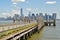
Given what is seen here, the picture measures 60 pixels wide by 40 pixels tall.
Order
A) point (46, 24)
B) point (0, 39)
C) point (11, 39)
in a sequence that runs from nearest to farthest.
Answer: point (0, 39) < point (11, 39) < point (46, 24)

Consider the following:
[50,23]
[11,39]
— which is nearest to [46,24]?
[50,23]

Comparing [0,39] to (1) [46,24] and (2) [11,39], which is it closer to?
(2) [11,39]

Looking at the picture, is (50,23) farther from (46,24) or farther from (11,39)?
(11,39)

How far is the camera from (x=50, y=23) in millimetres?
152500

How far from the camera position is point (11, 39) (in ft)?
97.9

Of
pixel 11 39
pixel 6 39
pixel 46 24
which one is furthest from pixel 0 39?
pixel 46 24

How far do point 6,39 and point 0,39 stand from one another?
2.74 ft

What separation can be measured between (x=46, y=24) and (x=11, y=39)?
121 meters

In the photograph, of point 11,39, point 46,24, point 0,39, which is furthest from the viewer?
point 46,24

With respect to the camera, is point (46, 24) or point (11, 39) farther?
point (46, 24)

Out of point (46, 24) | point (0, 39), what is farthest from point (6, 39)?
point (46, 24)

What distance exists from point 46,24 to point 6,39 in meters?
123

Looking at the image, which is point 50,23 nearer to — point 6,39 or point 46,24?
point 46,24

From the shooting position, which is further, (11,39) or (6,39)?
(11,39)
